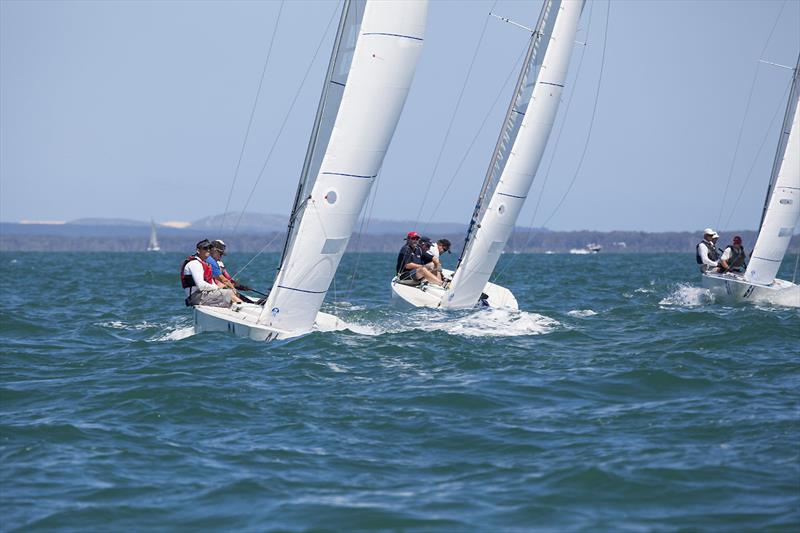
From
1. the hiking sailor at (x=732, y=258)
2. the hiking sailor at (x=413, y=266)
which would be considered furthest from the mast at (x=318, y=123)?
the hiking sailor at (x=732, y=258)

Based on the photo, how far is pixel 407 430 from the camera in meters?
7.98

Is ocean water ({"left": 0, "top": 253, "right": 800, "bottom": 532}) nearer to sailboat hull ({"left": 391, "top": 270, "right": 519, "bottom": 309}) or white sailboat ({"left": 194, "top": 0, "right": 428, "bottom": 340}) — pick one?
white sailboat ({"left": 194, "top": 0, "right": 428, "bottom": 340})

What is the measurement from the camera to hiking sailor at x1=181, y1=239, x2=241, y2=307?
13039mm

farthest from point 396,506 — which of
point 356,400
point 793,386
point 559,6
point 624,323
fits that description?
point 559,6

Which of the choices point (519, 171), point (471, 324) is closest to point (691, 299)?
point (519, 171)

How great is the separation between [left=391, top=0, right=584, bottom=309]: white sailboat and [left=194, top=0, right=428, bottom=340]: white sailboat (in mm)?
4699

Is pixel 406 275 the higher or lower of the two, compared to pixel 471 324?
higher

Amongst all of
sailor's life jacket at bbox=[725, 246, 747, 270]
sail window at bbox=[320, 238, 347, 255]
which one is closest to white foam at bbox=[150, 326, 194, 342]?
sail window at bbox=[320, 238, 347, 255]

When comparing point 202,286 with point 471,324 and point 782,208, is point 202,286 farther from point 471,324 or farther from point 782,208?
point 782,208

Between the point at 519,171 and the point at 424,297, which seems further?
the point at 424,297

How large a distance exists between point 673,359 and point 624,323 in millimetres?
4272

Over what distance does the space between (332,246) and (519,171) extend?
215 inches

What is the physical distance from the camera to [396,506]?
6.14 m

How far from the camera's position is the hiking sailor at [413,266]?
59.3ft
